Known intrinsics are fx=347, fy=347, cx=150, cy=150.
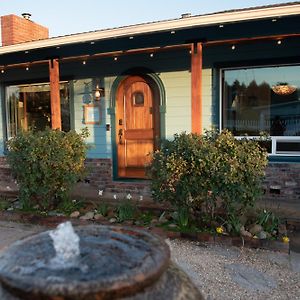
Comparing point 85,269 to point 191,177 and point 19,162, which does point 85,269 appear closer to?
point 191,177

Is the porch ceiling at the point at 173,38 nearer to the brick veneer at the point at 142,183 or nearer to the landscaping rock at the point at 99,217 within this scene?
the brick veneer at the point at 142,183

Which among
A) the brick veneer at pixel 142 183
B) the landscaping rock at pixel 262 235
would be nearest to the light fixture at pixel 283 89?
the brick veneer at pixel 142 183

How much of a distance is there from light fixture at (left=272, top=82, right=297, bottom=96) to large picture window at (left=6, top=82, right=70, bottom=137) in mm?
5151

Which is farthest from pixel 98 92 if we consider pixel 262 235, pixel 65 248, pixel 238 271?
pixel 65 248

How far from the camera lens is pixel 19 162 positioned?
5152 millimetres

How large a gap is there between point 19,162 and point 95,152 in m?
2.55

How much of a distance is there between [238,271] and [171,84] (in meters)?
4.27

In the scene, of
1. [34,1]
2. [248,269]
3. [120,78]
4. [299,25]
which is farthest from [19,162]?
[34,1]

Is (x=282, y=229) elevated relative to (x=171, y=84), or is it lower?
lower

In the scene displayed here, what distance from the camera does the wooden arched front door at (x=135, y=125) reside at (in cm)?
717

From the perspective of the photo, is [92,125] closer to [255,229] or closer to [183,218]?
[183,218]

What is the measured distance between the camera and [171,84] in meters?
6.88

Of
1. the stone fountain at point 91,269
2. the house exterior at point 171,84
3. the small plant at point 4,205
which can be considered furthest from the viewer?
the small plant at point 4,205

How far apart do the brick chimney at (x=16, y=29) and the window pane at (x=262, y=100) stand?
5.44m
